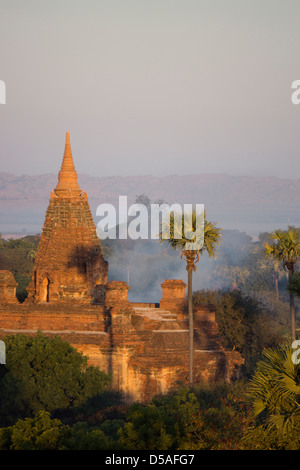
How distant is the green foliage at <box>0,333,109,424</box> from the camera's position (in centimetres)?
3425

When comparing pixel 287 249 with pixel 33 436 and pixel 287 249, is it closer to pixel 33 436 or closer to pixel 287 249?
pixel 287 249

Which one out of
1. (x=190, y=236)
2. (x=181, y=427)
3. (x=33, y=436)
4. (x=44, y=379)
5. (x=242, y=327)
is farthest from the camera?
(x=242, y=327)

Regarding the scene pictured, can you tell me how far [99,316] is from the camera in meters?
37.8

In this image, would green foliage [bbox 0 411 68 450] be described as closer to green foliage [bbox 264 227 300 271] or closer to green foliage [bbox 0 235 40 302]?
green foliage [bbox 264 227 300 271]

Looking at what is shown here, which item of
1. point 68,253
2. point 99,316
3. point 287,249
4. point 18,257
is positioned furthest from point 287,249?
point 18,257

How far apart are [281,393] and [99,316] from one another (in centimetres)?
1602

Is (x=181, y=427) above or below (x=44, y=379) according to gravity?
below

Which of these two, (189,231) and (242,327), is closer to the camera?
(189,231)

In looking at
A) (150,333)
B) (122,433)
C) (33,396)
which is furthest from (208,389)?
(122,433)

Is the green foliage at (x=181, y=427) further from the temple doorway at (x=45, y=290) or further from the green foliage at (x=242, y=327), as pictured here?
the green foliage at (x=242, y=327)

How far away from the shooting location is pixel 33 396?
34.6 metres

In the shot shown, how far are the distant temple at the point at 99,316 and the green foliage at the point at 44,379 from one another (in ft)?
4.55
